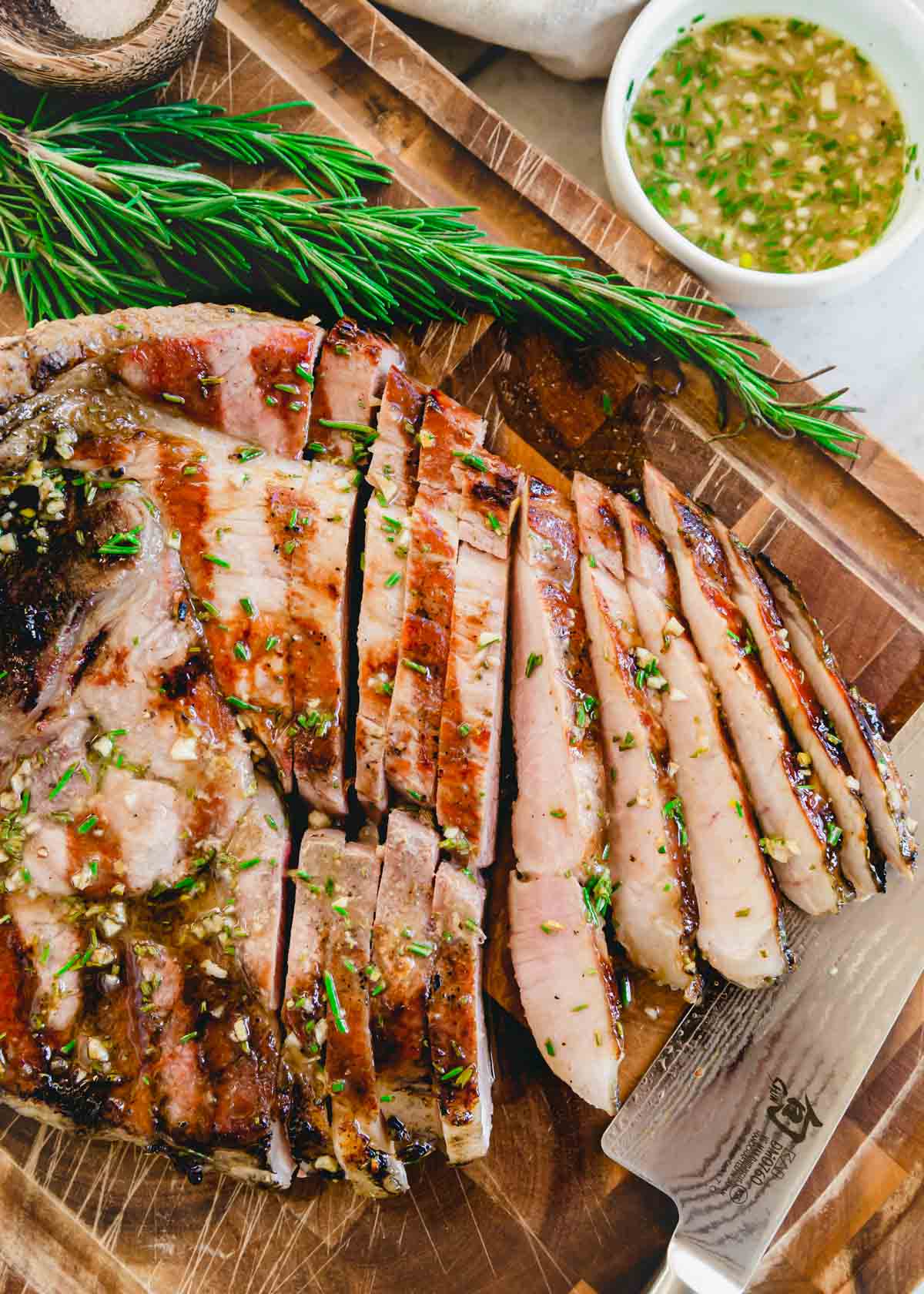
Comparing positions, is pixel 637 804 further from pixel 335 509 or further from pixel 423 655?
pixel 335 509

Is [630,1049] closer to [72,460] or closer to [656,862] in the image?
[656,862]

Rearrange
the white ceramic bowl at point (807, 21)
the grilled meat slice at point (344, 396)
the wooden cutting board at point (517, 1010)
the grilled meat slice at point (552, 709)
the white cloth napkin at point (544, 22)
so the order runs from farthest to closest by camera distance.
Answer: the white cloth napkin at point (544, 22)
the white ceramic bowl at point (807, 21)
the wooden cutting board at point (517, 1010)
the grilled meat slice at point (344, 396)
the grilled meat slice at point (552, 709)

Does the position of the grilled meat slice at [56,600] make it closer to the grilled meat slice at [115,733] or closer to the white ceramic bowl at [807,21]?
the grilled meat slice at [115,733]

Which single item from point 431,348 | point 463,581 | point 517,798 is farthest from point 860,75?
point 517,798

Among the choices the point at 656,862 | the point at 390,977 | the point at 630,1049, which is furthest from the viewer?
the point at 630,1049

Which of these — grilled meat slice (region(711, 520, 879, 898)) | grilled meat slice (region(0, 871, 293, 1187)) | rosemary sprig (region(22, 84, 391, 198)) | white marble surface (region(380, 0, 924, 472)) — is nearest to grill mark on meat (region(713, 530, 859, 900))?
grilled meat slice (region(711, 520, 879, 898))

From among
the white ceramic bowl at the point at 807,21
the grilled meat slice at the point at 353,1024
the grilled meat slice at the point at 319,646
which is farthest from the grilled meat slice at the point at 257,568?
the white ceramic bowl at the point at 807,21
